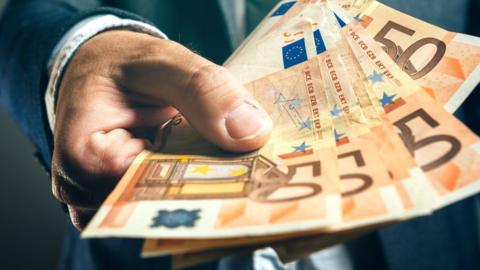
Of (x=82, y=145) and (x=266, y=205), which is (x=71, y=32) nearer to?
(x=82, y=145)

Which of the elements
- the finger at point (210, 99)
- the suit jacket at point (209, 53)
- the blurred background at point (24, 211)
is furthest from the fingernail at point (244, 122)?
the blurred background at point (24, 211)

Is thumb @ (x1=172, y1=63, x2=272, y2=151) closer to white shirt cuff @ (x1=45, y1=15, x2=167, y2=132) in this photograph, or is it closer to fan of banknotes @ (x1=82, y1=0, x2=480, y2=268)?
fan of banknotes @ (x1=82, y1=0, x2=480, y2=268)

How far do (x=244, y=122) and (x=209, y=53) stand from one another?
0.80 ft

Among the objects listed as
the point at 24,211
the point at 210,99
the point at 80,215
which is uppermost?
the point at 210,99

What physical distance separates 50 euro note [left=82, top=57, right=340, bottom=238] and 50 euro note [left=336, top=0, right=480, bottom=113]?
8 cm

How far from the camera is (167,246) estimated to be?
27 centimetres

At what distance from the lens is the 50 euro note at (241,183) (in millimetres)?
269

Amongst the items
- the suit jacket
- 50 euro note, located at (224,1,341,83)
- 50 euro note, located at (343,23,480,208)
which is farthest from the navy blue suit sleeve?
50 euro note, located at (343,23,480,208)

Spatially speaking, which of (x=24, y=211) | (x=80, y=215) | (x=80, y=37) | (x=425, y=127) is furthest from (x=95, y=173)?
(x=24, y=211)

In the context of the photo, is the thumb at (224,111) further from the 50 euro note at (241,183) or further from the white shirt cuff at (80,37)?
the white shirt cuff at (80,37)

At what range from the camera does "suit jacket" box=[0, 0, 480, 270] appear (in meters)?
0.58

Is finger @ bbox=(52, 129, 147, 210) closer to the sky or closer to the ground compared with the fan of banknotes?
closer to the ground

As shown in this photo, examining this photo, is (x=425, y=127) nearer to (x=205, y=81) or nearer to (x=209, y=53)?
(x=205, y=81)

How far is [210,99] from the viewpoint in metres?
0.34
